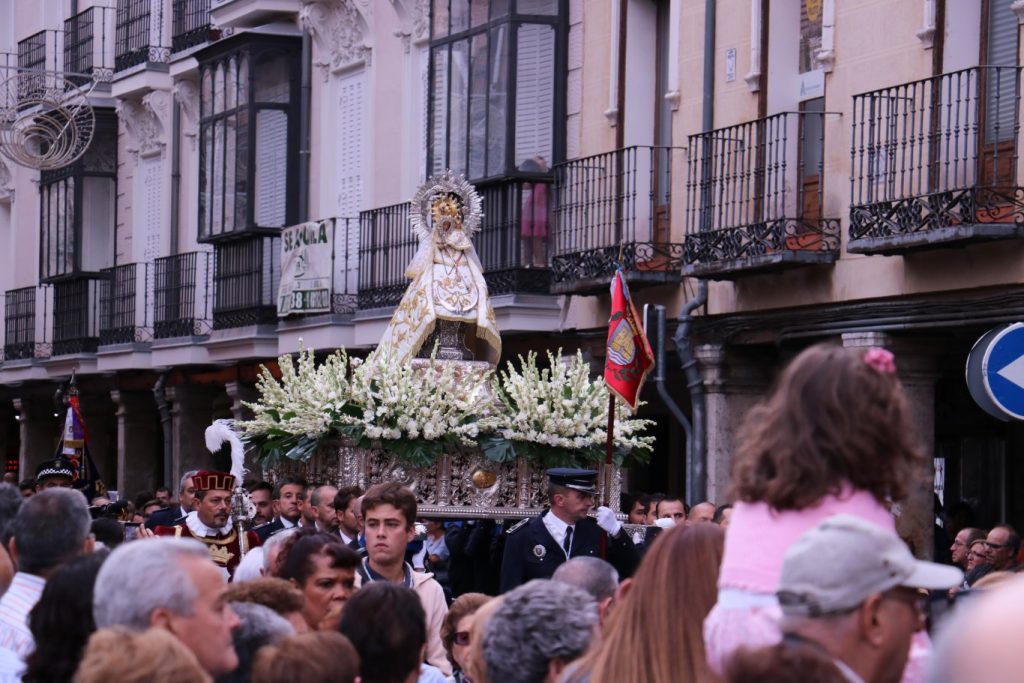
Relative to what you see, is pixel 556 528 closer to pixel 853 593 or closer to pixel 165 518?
pixel 165 518

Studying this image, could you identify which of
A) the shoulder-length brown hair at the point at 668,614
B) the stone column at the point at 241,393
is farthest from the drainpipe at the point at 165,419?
the shoulder-length brown hair at the point at 668,614

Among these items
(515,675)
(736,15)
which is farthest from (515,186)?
(515,675)

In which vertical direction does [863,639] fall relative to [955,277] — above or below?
below

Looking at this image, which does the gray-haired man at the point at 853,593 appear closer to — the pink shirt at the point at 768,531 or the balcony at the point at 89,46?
the pink shirt at the point at 768,531

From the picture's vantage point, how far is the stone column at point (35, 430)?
103 ft

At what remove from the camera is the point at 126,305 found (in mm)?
27188

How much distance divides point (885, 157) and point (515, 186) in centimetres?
501

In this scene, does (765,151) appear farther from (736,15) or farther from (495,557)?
(495,557)

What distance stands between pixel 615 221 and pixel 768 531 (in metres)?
13.1

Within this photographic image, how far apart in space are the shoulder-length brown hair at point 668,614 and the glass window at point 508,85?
13836 millimetres

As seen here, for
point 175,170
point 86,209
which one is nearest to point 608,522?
point 175,170

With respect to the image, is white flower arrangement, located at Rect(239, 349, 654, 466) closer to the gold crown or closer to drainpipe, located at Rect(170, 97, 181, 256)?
the gold crown

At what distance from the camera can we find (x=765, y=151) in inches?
602

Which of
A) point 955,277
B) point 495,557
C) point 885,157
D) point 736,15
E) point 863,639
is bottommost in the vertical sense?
point 495,557
